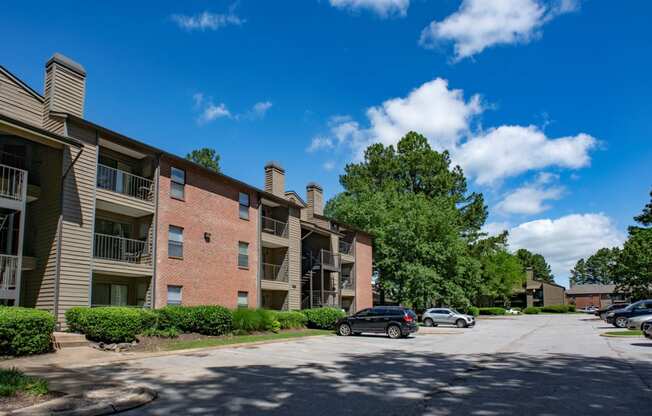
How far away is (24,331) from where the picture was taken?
14.0 m

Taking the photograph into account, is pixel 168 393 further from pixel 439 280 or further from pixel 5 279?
pixel 439 280

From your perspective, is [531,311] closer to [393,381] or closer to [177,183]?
[177,183]

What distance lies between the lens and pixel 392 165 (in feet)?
191

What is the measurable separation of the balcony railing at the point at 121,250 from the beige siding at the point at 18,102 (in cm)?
520

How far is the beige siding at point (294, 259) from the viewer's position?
31.8 m

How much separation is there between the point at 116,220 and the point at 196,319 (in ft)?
18.8

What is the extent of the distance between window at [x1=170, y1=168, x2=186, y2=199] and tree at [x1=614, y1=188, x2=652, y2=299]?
42.3m

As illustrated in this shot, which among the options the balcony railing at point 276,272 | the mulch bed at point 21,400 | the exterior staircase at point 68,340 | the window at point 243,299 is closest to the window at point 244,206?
the balcony railing at point 276,272

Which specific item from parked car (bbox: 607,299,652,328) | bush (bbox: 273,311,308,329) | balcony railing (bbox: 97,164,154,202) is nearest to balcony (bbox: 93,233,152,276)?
balcony railing (bbox: 97,164,154,202)

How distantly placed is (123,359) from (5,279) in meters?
5.34

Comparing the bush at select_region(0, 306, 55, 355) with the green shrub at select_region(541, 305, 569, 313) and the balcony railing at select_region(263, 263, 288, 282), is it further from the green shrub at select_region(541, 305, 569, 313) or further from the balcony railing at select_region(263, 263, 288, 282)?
the green shrub at select_region(541, 305, 569, 313)

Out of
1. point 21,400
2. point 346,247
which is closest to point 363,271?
point 346,247

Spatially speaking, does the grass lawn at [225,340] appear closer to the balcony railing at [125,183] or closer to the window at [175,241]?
the window at [175,241]

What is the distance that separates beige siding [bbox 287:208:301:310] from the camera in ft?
104
